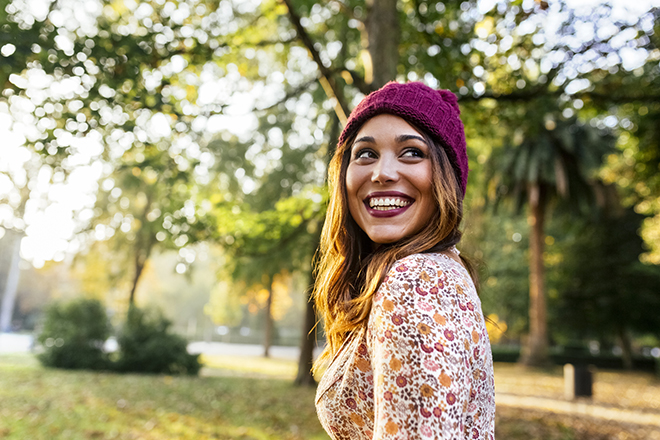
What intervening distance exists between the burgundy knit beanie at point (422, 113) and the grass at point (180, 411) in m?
7.12

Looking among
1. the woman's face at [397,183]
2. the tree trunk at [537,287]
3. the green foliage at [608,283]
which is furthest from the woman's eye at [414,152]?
the green foliage at [608,283]

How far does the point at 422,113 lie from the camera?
151cm

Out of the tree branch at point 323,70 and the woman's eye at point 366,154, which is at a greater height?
the tree branch at point 323,70

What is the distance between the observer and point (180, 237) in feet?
28.6

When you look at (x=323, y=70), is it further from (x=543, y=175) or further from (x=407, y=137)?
(x=543, y=175)

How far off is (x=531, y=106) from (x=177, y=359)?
43.8ft

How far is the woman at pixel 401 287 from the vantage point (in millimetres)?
1074

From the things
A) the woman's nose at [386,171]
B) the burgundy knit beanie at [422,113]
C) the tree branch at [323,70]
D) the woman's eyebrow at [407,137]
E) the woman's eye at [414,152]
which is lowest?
the woman's nose at [386,171]

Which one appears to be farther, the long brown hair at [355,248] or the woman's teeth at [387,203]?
the woman's teeth at [387,203]

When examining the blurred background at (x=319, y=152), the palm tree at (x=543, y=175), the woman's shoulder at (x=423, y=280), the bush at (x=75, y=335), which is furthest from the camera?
the palm tree at (x=543, y=175)

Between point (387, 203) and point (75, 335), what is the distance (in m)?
17.0

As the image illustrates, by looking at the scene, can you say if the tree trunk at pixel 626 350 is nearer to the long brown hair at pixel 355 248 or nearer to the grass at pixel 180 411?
the grass at pixel 180 411

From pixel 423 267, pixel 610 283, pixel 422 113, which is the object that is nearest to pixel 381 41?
pixel 422 113

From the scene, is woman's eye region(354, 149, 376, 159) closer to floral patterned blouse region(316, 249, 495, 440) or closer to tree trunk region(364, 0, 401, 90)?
floral patterned blouse region(316, 249, 495, 440)
